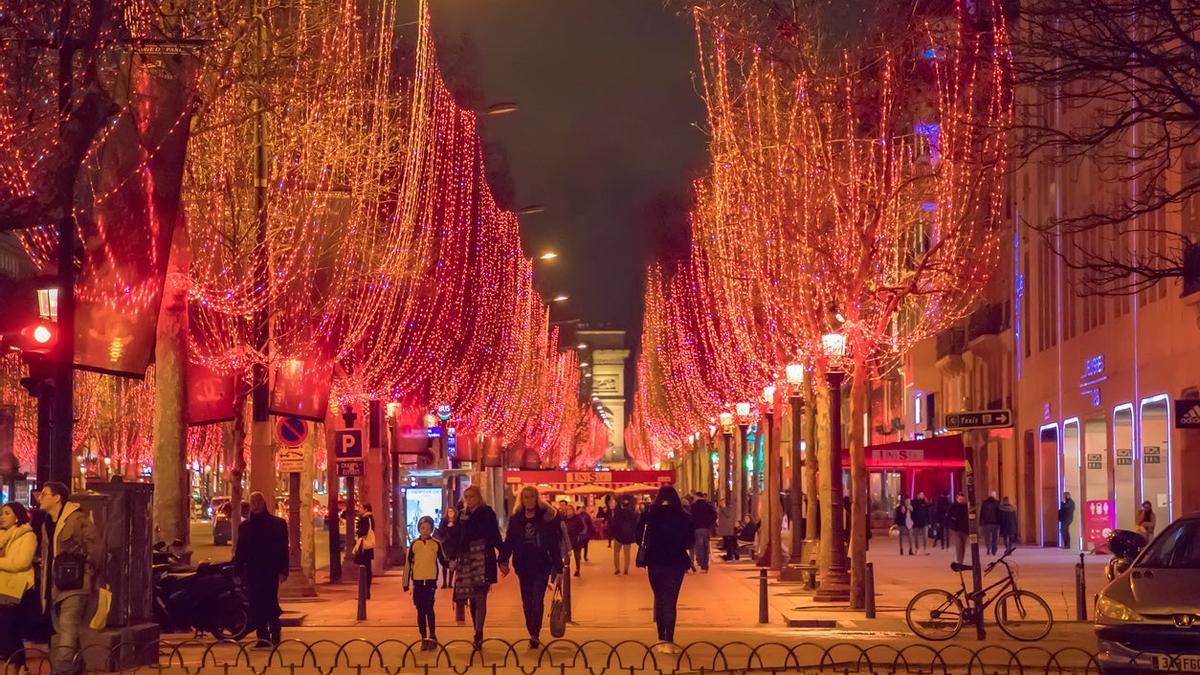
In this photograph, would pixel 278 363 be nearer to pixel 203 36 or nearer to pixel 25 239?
pixel 25 239

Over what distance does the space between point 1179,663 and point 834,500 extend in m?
16.3

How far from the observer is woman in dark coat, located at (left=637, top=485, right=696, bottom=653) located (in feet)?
65.9

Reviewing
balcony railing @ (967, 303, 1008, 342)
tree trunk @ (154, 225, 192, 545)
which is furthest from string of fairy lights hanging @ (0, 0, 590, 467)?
balcony railing @ (967, 303, 1008, 342)

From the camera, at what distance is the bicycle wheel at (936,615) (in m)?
22.4

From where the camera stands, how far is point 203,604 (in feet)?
76.8

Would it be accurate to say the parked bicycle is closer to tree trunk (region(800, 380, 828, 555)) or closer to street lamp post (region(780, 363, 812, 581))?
street lamp post (region(780, 363, 812, 581))

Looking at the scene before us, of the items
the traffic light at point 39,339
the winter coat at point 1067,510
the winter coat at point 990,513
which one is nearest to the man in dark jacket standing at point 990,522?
the winter coat at point 990,513

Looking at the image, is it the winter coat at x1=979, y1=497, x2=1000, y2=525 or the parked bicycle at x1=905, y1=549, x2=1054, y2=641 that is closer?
the parked bicycle at x1=905, y1=549, x2=1054, y2=641

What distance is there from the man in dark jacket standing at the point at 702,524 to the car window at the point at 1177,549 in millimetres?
25923

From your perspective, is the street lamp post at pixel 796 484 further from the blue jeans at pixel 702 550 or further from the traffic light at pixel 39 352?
the traffic light at pixel 39 352

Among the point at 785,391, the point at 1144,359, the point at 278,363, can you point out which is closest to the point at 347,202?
the point at 278,363

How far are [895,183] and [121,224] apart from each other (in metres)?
14.1

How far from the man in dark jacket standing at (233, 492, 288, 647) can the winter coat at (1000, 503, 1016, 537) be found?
3200 cm

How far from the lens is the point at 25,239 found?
30734mm
